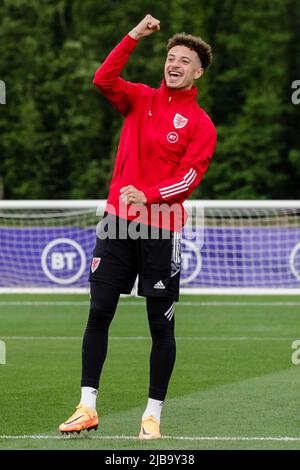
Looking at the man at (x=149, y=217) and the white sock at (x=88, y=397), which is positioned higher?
the man at (x=149, y=217)

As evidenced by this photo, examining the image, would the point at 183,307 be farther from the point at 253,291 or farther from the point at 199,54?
the point at 199,54

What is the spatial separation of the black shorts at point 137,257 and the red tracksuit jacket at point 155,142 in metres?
0.07

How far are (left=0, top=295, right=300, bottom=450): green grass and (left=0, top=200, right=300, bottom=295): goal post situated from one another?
2020 millimetres

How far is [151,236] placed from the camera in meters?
6.36

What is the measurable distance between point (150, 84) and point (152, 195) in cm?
4414

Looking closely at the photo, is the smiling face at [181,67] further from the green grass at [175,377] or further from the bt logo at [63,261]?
the bt logo at [63,261]

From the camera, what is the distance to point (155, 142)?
6.38m

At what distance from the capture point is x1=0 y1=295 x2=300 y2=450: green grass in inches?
254

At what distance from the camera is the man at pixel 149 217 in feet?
20.8

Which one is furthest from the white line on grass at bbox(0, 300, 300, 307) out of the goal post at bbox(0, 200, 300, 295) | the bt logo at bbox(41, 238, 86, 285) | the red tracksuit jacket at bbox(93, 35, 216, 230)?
the red tracksuit jacket at bbox(93, 35, 216, 230)

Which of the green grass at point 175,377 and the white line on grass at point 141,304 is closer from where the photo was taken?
the green grass at point 175,377

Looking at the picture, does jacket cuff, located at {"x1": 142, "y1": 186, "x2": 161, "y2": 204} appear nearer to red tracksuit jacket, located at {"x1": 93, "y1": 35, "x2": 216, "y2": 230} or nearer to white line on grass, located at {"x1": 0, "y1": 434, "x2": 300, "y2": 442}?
red tracksuit jacket, located at {"x1": 93, "y1": 35, "x2": 216, "y2": 230}

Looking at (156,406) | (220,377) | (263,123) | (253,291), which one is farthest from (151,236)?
(263,123)

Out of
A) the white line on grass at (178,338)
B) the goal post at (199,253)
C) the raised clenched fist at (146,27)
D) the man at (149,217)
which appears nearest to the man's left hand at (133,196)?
the man at (149,217)
